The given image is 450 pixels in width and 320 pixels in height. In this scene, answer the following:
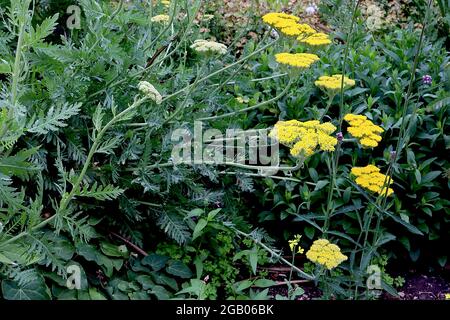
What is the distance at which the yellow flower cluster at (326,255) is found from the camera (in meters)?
2.19

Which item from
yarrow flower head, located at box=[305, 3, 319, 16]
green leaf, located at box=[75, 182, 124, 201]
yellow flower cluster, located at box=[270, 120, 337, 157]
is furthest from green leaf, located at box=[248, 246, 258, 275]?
yarrow flower head, located at box=[305, 3, 319, 16]

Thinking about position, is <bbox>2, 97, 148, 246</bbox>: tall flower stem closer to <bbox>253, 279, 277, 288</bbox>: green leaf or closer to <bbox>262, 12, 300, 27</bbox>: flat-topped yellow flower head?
<bbox>262, 12, 300, 27</bbox>: flat-topped yellow flower head

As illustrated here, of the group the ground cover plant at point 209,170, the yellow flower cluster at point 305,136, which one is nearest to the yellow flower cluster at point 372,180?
the ground cover plant at point 209,170

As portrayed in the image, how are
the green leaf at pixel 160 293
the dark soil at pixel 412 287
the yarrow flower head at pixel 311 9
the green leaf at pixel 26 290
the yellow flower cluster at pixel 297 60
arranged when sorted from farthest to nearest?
the yarrow flower head at pixel 311 9
the dark soil at pixel 412 287
the green leaf at pixel 160 293
the yellow flower cluster at pixel 297 60
the green leaf at pixel 26 290

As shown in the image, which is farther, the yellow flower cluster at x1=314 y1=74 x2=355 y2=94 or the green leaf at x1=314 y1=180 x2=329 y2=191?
the green leaf at x1=314 y1=180 x2=329 y2=191

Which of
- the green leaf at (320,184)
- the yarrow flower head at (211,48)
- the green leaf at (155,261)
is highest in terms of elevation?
the yarrow flower head at (211,48)

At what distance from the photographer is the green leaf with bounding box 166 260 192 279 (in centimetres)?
252

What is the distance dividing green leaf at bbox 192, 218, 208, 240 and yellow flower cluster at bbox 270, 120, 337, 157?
1.48ft

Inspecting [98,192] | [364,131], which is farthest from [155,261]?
[364,131]

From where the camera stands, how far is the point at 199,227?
252 centimetres

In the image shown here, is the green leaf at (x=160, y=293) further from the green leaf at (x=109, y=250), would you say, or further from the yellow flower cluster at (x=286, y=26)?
the yellow flower cluster at (x=286, y=26)

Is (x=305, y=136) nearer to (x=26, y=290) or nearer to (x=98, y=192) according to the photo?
(x=98, y=192)

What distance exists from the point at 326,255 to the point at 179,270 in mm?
614

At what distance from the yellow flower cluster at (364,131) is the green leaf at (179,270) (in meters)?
0.81
